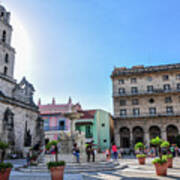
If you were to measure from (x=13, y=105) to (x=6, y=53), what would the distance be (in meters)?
8.25

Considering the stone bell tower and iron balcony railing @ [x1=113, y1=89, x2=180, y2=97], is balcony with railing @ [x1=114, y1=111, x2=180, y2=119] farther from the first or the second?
the stone bell tower

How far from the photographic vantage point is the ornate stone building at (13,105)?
27.3 m

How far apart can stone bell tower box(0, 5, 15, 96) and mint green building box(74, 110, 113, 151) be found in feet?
57.9

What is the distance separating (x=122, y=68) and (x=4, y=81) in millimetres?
26489

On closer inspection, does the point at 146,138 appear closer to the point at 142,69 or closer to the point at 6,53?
the point at 142,69

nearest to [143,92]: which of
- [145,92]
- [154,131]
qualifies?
[145,92]

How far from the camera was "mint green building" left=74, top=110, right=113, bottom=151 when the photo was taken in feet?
140

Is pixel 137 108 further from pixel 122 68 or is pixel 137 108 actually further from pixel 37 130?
pixel 37 130

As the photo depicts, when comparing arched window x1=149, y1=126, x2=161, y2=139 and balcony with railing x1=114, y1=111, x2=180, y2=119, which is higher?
balcony with railing x1=114, y1=111, x2=180, y2=119

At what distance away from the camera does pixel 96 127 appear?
42.7 meters

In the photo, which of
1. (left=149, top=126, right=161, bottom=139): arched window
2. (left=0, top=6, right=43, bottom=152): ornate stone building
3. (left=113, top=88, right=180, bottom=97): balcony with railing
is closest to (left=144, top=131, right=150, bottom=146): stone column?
(left=149, top=126, right=161, bottom=139): arched window

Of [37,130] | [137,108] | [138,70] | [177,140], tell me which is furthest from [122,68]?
[37,130]

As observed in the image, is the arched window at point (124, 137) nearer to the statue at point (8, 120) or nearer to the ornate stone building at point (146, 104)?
the ornate stone building at point (146, 104)

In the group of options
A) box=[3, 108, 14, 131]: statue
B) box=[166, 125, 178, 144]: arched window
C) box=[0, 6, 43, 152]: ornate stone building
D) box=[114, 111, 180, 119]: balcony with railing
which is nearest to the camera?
box=[3, 108, 14, 131]: statue
